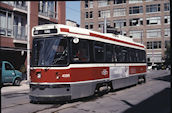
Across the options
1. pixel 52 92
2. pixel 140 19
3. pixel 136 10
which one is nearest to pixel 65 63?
pixel 52 92

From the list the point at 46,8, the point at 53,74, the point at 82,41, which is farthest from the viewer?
the point at 46,8

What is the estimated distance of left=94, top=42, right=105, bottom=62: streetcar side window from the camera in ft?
33.1

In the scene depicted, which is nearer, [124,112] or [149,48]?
[124,112]

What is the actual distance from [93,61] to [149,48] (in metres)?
57.2

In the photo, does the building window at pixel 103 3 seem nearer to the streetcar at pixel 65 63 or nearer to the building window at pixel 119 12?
the building window at pixel 119 12

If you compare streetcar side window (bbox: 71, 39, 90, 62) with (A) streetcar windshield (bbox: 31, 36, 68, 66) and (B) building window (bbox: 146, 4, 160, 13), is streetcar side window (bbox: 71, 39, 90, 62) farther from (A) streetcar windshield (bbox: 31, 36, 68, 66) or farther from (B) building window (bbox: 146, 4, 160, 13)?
(B) building window (bbox: 146, 4, 160, 13)

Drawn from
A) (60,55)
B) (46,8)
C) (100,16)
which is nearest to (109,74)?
(60,55)

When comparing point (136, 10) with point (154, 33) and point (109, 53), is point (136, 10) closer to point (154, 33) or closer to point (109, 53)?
point (154, 33)

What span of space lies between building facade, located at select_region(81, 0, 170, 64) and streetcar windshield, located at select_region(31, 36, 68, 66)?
5359 centimetres

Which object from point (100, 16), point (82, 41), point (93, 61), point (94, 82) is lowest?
point (94, 82)

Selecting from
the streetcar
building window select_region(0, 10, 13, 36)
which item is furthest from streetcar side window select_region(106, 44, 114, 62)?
building window select_region(0, 10, 13, 36)

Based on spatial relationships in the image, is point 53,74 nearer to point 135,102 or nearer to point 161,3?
point 135,102

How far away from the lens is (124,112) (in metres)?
7.64

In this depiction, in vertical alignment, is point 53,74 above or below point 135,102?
above
